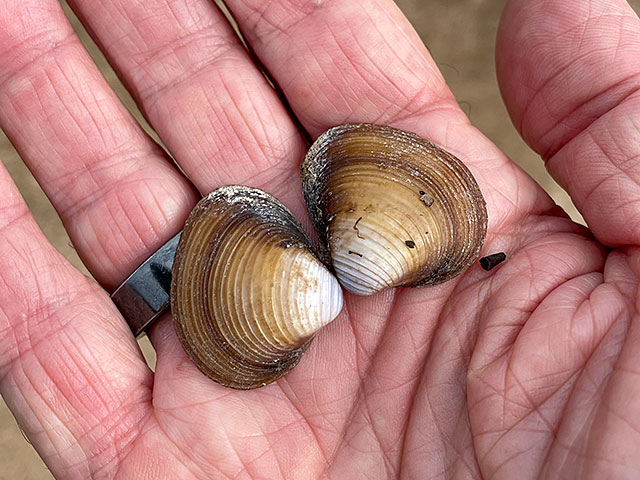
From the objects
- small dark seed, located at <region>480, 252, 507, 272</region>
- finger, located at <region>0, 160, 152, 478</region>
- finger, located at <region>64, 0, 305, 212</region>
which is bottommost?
small dark seed, located at <region>480, 252, 507, 272</region>

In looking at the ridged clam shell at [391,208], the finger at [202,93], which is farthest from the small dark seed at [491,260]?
the finger at [202,93]

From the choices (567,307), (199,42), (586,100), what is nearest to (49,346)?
(199,42)

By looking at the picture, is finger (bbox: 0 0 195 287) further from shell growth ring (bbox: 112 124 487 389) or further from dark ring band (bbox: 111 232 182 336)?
shell growth ring (bbox: 112 124 487 389)

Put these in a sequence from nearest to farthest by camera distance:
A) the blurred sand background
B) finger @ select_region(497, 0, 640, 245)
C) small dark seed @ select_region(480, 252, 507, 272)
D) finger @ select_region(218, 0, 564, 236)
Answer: finger @ select_region(497, 0, 640, 245) → small dark seed @ select_region(480, 252, 507, 272) → finger @ select_region(218, 0, 564, 236) → the blurred sand background

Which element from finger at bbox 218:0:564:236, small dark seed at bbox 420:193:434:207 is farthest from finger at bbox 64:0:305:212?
small dark seed at bbox 420:193:434:207

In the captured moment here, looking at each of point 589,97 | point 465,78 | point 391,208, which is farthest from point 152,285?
point 465,78

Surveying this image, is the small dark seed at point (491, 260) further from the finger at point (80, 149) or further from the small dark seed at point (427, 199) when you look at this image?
the finger at point (80, 149)

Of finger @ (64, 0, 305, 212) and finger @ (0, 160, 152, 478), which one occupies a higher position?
finger @ (64, 0, 305, 212)
